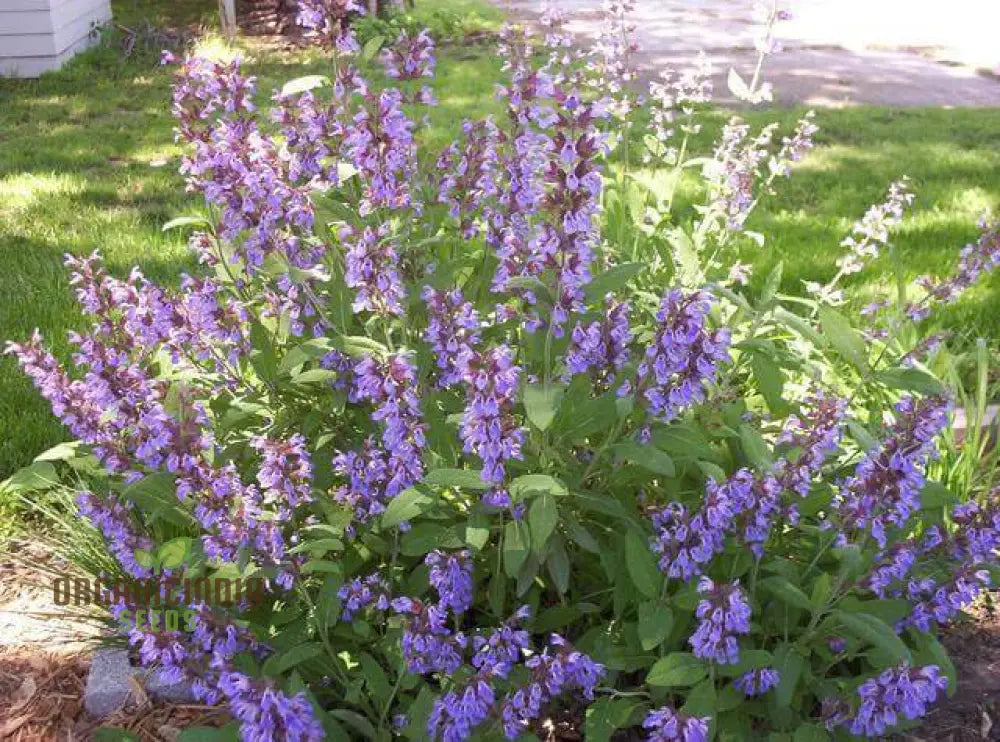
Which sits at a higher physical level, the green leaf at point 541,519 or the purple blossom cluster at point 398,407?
the purple blossom cluster at point 398,407

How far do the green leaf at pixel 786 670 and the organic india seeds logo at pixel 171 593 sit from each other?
1252mm

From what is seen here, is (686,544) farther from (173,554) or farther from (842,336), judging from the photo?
(173,554)

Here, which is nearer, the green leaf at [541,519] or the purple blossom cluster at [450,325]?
the green leaf at [541,519]

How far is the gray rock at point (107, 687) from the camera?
283 cm

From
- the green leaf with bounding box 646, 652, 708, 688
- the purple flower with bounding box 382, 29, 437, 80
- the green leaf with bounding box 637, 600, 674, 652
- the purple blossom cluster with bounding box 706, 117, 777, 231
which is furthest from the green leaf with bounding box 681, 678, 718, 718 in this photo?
the purple blossom cluster with bounding box 706, 117, 777, 231

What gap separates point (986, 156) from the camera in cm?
699

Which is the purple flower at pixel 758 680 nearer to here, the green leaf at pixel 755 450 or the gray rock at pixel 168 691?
the green leaf at pixel 755 450

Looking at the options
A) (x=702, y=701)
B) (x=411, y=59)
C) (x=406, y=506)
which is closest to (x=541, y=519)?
(x=406, y=506)

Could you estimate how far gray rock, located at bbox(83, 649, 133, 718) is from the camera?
2.83 metres

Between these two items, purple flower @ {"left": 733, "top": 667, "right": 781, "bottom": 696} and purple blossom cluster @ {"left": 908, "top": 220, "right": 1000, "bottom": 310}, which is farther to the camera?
purple blossom cluster @ {"left": 908, "top": 220, "right": 1000, "bottom": 310}

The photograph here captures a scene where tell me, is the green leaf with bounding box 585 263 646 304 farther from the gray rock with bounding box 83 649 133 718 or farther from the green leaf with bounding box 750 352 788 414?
the gray rock with bounding box 83 649 133 718

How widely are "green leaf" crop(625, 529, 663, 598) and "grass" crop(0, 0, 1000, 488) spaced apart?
7.78 feet

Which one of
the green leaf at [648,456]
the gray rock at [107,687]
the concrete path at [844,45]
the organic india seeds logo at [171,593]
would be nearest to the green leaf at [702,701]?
the green leaf at [648,456]

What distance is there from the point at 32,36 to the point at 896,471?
893cm
